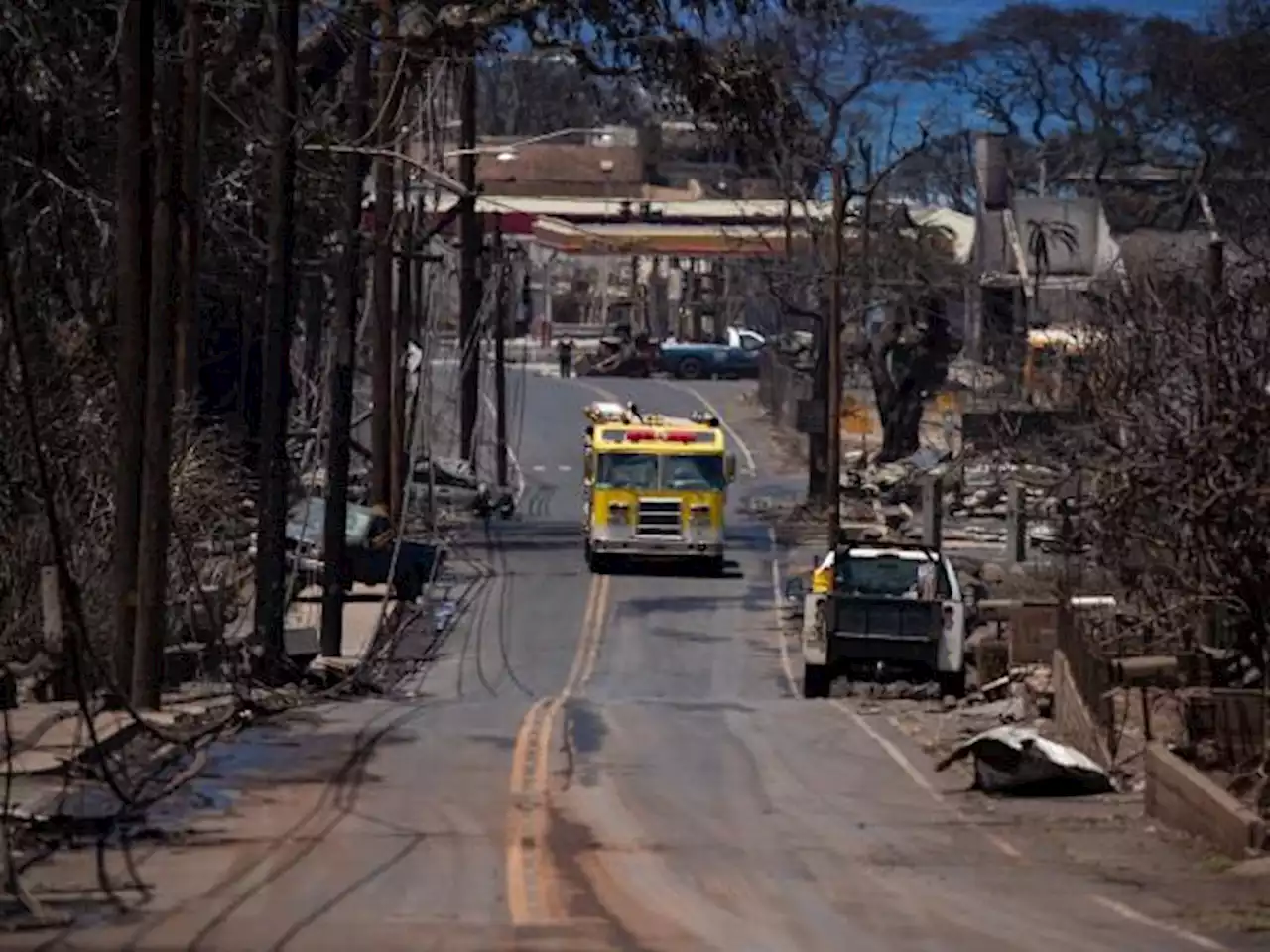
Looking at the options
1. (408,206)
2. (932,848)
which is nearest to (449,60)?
(408,206)

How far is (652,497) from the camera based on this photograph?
46.4 m

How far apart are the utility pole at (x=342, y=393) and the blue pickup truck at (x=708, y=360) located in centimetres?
5803

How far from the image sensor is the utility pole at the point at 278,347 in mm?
26656

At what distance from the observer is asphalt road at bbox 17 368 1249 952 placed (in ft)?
42.7

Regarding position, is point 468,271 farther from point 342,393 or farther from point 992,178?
point 992,178

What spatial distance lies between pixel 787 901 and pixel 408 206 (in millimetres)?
31684

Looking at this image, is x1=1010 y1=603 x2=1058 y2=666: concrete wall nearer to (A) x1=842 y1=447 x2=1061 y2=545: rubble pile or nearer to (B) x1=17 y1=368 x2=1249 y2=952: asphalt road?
(B) x1=17 y1=368 x2=1249 y2=952: asphalt road

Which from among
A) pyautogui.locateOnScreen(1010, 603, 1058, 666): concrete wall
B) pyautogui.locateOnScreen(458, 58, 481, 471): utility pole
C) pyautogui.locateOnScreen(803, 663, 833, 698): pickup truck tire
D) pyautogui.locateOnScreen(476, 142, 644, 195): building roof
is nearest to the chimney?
pyautogui.locateOnScreen(458, 58, 481, 471): utility pole

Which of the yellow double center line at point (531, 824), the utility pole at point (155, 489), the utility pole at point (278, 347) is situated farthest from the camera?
the utility pole at point (278, 347)

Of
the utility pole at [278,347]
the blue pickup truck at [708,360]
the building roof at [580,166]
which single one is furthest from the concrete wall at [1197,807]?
the building roof at [580,166]

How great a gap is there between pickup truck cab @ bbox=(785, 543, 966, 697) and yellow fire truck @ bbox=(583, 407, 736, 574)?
1257 cm

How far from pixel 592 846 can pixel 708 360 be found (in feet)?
249

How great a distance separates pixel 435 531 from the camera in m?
49.5

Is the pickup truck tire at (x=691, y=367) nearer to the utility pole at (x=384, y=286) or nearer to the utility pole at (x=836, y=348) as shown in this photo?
the utility pole at (x=836, y=348)
